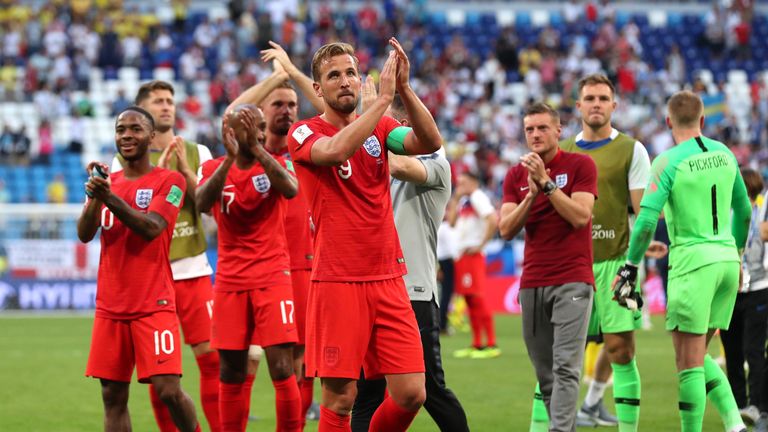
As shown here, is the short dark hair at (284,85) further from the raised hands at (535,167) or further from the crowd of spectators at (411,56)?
the crowd of spectators at (411,56)

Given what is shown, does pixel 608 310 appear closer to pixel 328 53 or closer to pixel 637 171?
pixel 637 171

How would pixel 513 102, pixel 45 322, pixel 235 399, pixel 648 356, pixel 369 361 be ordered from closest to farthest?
pixel 369 361 → pixel 235 399 → pixel 648 356 → pixel 45 322 → pixel 513 102

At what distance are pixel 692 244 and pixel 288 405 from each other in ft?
9.54

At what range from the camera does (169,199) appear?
23.7ft

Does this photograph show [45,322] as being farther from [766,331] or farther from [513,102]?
[513,102]

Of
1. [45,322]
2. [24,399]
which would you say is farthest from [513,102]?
[24,399]

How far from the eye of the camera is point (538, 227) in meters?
7.78

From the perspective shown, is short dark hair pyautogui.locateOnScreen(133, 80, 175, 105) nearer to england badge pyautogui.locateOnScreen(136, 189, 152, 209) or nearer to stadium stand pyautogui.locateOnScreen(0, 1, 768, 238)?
england badge pyautogui.locateOnScreen(136, 189, 152, 209)

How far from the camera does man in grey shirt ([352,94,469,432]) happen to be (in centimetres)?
703

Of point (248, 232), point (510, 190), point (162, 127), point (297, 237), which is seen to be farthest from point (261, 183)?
point (510, 190)

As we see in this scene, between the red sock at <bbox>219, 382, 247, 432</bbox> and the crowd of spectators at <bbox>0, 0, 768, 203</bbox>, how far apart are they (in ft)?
69.7

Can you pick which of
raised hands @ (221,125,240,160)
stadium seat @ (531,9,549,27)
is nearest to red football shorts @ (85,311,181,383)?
raised hands @ (221,125,240,160)

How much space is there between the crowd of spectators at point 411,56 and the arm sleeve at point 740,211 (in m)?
21.0

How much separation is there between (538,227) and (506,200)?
13.9 inches
